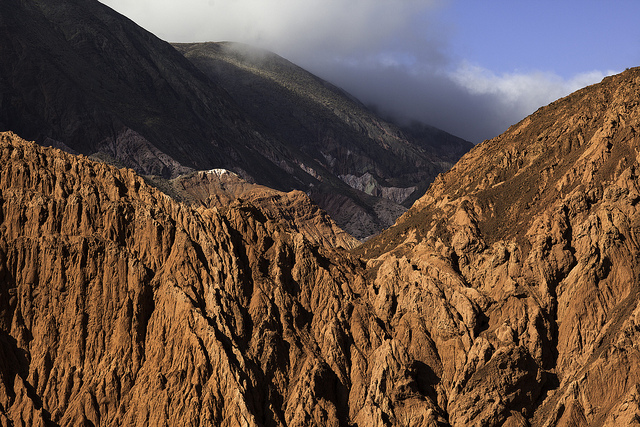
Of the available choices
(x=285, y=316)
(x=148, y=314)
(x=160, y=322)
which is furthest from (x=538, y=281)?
(x=148, y=314)

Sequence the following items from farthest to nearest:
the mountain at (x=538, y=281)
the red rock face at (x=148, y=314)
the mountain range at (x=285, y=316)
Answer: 1. the mountain at (x=538, y=281)
2. the mountain range at (x=285, y=316)
3. the red rock face at (x=148, y=314)

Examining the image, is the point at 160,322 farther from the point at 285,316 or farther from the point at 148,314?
the point at 285,316

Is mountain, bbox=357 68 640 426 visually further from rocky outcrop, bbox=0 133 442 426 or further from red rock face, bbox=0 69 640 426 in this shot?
rocky outcrop, bbox=0 133 442 426

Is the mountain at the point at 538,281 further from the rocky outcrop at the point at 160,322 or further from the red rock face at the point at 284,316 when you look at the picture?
the rocky outcrop at the point at 160,322

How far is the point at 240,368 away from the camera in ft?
216

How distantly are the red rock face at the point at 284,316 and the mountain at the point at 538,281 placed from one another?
0.54 feet

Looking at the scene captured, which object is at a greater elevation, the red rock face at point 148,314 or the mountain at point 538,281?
the mountain at point 538,281

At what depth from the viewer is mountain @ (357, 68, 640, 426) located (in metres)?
70.1

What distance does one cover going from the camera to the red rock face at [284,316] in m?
63.6

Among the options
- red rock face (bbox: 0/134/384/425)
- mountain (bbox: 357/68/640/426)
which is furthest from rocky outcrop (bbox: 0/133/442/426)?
mountain (bbox: 357/68/640/426)

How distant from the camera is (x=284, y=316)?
7331 cm

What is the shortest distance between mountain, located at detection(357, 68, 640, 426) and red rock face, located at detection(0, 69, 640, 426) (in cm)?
17

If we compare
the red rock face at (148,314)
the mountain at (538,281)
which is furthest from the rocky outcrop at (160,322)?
the mountain at (538,281)

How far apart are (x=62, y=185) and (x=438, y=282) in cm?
2940
